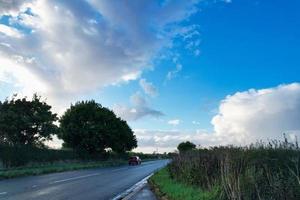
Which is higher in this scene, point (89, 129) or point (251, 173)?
point (89, 129)

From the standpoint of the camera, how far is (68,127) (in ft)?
231

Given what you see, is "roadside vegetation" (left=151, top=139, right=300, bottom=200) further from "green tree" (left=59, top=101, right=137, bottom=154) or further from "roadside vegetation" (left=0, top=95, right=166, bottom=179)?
"green tree" (left=59, top=101, right=137, bottom=154)

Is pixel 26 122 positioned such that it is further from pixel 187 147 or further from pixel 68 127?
pixel 187 147

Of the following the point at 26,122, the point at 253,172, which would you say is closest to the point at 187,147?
the point at 26,122

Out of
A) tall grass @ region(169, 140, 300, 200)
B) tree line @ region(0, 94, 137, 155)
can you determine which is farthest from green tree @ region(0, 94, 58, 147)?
tall grass @ region(169, 140, 300, 200)

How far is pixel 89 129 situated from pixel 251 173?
62317 mm

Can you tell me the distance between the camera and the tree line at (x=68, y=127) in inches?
1978

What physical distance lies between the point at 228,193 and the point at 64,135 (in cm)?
6227

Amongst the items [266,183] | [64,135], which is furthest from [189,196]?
[64,135]

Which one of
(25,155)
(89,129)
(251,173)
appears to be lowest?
(251,173)

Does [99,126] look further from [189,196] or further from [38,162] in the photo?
[189,196]

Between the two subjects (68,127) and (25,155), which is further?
(68,127)

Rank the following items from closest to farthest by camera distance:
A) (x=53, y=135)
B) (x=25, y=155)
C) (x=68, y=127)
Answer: (x=25, y=155), (x=53, y=135), (x=68, y=127)

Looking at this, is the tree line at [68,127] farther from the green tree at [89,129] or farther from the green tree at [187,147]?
the green tree at [187,147]
